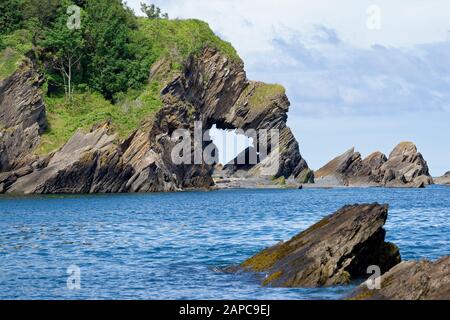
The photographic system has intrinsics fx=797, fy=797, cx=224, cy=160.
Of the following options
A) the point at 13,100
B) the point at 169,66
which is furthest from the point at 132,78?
the point at 13,100

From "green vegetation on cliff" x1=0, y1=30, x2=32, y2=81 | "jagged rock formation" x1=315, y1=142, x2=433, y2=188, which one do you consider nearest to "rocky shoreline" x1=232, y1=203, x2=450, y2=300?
"green vegetation on cliff" x1=0, y1=30, x2=32, y2=81

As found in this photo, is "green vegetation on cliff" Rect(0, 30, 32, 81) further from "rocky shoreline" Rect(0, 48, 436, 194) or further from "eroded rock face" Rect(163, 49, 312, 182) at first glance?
"eroded rock face" Rect(163, 49, 312, 182)

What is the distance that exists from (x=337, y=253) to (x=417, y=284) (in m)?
6.13

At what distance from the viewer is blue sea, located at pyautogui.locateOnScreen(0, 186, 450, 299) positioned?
89.4 ft

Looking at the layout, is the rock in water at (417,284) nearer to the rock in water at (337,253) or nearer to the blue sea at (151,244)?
the blue sea at (151,244)

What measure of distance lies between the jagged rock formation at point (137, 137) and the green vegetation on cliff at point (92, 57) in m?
1.93

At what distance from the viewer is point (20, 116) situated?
10019 cm

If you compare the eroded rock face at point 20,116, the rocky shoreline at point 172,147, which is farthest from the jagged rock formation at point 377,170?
the eroded rock face at point 20,116

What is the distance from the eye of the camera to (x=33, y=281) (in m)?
29.5

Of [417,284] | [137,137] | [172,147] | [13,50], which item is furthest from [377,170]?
[417,284]

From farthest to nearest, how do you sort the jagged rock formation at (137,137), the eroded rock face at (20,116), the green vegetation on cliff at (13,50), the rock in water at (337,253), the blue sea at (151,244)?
the green vegetation on cliff at (13,50), the eroded rock face at (20,116), the jagged rock formation at (137,137), the blue sea at (151,244), the rock in water at (337,253)

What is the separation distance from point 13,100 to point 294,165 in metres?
58.0

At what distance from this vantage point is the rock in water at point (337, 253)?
26922 millimetres
